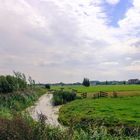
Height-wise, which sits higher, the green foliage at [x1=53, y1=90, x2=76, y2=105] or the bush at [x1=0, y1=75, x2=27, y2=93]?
the bush at [x1=0, y1=75, x2=27, y2=93]

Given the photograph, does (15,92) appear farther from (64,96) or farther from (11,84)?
(64,96)

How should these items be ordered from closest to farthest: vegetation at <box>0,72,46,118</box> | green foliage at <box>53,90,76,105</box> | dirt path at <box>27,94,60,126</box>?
dirt path at <box>27,94,60,126</box>, vegetation at <box>0,72,46,118</box>, green foliage at <box>53,90,76,105</box>

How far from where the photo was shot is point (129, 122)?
30.5m

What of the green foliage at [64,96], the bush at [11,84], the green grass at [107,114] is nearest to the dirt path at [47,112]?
the green grass at [107,114]

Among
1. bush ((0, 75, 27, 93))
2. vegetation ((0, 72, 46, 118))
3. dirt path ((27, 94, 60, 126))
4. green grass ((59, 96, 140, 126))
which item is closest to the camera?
dirt path ((27, 94, 60, 126))

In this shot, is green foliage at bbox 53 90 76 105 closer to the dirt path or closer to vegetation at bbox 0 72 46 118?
vegetation at bbox 0 72 46 118

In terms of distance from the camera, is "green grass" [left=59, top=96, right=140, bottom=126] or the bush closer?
"green grass" [left=59, top=96, right=140, bottom=126]

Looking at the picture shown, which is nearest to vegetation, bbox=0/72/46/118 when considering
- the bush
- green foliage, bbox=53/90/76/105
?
the bush

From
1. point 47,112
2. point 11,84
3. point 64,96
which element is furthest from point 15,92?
point 64,96

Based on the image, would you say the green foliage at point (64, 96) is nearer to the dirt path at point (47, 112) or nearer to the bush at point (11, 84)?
the bush at point (11, 84)

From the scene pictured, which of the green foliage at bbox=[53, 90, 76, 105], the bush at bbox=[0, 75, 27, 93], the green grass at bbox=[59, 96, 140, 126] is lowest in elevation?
the green grass at bbox=[59, 96, 140, 126]

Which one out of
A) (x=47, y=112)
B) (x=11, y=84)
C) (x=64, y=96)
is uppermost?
(x=11, y=84)

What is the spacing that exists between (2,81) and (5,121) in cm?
5124

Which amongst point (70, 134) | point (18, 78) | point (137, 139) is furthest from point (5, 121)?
point (18, 78)
